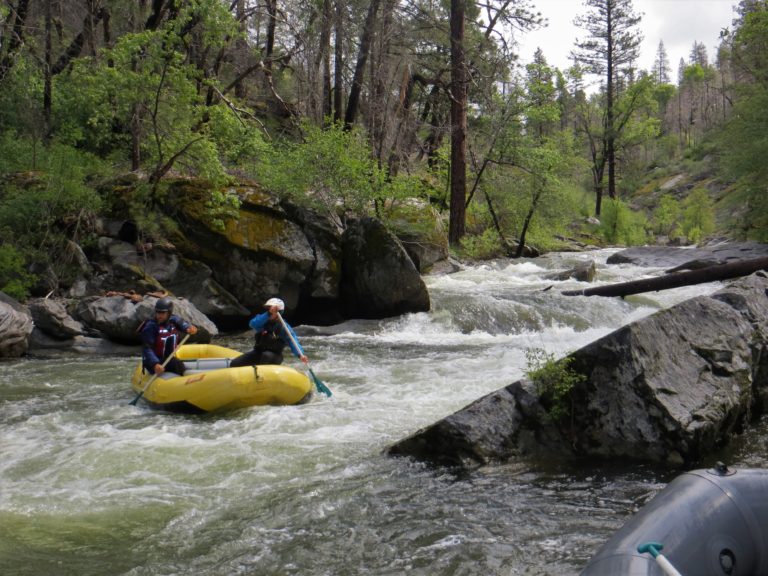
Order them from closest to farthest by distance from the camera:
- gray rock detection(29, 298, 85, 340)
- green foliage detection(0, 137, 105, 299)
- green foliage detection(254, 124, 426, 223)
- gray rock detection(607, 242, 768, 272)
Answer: gray rock detection(29, 298, 85, 340), green foliage detection(0, 137, 105, 299), green foliage detection(254, 124, 426, 223), gray rock detection(607, 242, 768, 272)

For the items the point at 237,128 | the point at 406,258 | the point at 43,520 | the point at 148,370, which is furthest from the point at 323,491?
the point at 237,128

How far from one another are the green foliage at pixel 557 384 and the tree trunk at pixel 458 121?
13714mm

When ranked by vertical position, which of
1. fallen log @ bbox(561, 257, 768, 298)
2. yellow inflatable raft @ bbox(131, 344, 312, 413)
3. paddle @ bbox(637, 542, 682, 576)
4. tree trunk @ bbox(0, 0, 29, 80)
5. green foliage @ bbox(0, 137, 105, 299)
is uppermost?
tree trunk @ bbox(0, 0, 29, 80)

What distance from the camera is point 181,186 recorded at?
490 inches

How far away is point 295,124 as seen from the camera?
16.2m

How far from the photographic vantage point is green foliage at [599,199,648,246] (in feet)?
99.1

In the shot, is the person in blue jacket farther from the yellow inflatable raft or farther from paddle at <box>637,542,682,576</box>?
paddle at <box>637,542,682,576</box>

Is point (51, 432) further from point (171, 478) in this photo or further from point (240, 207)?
point (240, 207)

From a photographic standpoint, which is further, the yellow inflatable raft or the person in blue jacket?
the person in blue jacket

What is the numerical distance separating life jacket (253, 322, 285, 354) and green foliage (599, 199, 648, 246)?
2570 centimetres

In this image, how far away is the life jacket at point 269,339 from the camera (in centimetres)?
774

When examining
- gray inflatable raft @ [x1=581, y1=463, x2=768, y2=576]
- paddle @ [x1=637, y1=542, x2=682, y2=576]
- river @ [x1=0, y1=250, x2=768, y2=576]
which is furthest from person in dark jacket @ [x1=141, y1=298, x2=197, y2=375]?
paddle @ [x1=637, y1=542, x2=682, y2=576]

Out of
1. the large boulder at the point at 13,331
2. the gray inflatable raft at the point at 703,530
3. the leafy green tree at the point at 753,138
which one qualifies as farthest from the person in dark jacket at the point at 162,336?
the leafy green tree at the point at 753,138

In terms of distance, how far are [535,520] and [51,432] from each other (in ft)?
14.9
